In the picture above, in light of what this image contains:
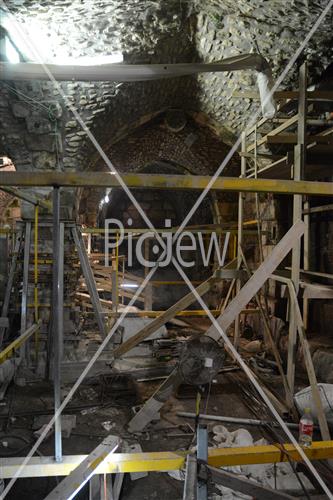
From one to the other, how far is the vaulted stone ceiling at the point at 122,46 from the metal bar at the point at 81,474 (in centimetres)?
453

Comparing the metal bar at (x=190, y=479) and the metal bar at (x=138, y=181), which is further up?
the metal bar at (x=138, y=181)

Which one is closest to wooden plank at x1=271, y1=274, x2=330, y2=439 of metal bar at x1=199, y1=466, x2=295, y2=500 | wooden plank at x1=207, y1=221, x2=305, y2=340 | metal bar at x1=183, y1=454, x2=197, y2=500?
wooden plank at x1=207, y1=221, x2=305, y2=340

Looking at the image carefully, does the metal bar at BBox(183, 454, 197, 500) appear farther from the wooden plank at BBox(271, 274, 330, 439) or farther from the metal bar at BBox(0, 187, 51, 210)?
the metal bar at BBox(0, 187, 51, 210)

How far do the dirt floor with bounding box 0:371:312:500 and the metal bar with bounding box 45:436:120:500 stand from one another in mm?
1232

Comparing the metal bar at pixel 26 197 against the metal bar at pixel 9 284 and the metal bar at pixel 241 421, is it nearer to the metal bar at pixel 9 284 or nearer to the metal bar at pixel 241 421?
the metal bar at pixel 9 284

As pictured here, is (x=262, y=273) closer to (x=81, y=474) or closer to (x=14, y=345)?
(x=81, y=474)

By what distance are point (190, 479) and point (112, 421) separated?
8.14ft

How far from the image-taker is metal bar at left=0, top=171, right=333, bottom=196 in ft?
5.80

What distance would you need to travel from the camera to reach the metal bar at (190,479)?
4.61 feet

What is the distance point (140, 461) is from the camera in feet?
5.64

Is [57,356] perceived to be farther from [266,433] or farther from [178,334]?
[178,334]

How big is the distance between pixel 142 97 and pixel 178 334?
4.86m

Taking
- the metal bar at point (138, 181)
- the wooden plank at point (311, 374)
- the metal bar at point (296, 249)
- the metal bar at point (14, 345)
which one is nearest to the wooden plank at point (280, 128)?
the metal bar at point (296, 249)

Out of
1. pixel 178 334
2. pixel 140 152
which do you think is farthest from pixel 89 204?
pixel 178 334
